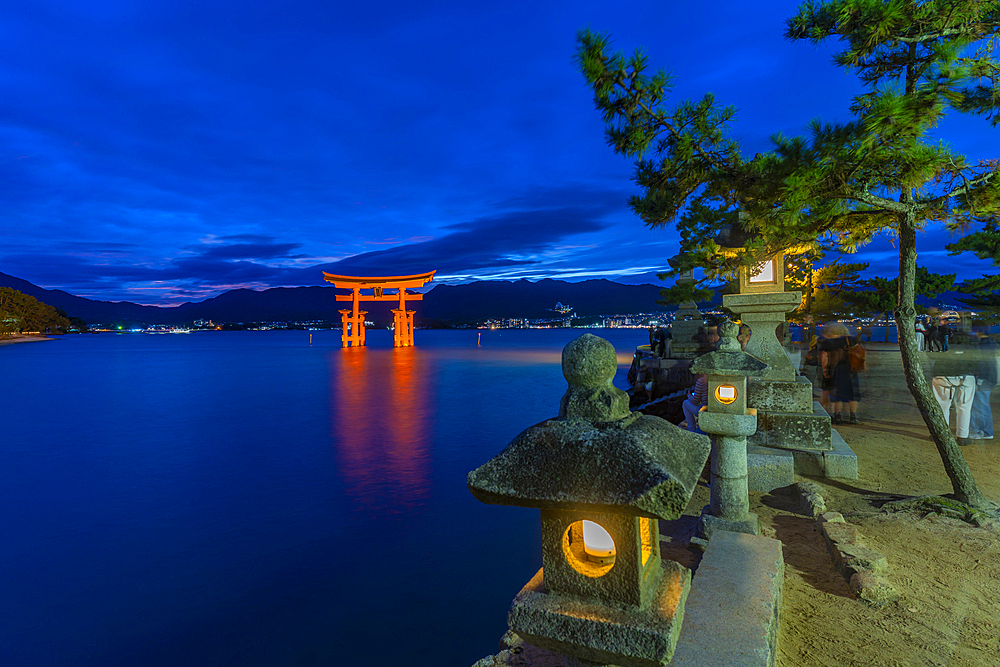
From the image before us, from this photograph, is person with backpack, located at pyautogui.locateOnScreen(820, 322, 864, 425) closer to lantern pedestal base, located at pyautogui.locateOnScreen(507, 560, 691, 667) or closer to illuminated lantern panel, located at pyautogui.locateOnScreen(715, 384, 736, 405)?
illuminated lantern panel, located at pyautogui.locateOnScreen(715, 384, 736, 405)

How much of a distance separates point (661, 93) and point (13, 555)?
34.0 feet

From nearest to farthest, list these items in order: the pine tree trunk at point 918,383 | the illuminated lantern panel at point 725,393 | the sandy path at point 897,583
→ the sandy path at point 897,583, the illuminated lantern panel at point 725,393, the pine tree trunk at point 918,383

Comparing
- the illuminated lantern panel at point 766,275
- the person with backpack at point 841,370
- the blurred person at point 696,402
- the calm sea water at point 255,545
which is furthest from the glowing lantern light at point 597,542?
the person with backpack at point 841,370

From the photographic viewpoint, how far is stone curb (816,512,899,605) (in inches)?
137

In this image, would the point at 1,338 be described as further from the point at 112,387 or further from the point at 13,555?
the point at 13,555

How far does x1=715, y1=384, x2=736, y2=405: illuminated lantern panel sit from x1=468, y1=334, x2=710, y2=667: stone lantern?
117 inches

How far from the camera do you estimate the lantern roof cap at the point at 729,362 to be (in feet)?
14.9

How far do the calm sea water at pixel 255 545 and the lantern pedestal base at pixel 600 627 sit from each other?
10.8 feet

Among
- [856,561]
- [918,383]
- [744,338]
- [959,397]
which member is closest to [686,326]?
[744,338]

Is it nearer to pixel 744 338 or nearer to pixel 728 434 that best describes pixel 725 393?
pixel 728 434

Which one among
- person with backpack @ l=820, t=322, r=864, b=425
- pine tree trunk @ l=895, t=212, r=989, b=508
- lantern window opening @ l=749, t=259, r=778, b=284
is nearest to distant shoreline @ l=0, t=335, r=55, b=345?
lantern window opening @ l=749, t=259, r=778, b=284

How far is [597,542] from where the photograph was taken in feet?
6.28

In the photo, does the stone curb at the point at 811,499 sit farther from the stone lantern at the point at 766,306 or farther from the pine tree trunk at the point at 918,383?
the stone lantern at the point at 766,306

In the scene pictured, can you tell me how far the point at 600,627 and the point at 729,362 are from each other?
3.46 m
